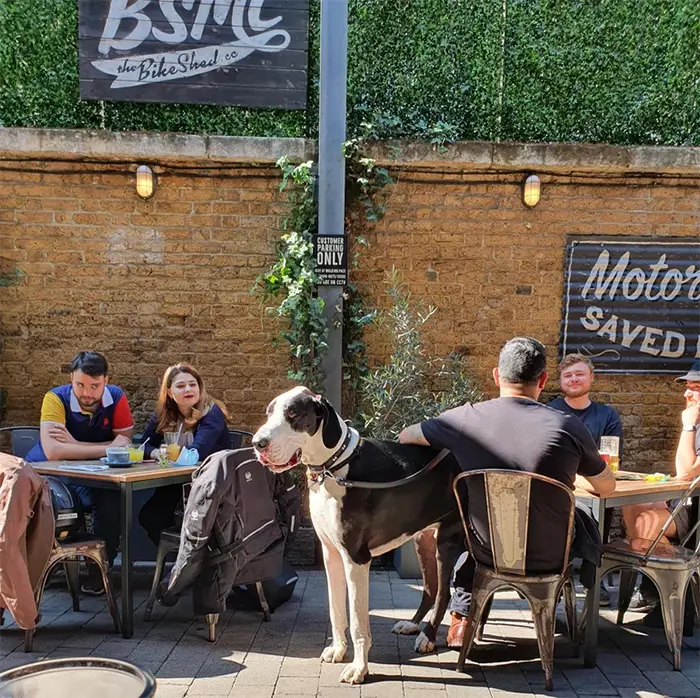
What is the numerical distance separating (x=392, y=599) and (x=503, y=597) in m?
0.77

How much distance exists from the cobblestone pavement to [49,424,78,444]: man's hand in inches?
41.2

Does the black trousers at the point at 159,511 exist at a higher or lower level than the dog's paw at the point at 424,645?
higher

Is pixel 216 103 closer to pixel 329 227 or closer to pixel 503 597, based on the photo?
pixel 329 227

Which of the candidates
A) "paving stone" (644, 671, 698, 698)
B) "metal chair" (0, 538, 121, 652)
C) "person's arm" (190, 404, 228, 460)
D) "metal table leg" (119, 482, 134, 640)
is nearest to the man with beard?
"paving stone" (644, 671, 698, 698)

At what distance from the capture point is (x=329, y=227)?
544cm

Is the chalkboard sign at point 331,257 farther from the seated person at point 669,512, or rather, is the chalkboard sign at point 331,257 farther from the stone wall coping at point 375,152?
the seated person at point 669,512

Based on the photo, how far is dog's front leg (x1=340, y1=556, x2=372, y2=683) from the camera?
326 centimetres

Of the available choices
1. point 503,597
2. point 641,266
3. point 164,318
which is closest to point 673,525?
point 503,597

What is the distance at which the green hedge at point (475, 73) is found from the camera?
594cm

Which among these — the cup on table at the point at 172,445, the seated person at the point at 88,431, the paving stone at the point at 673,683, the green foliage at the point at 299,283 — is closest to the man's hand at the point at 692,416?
the paving stone at the point at 673,683

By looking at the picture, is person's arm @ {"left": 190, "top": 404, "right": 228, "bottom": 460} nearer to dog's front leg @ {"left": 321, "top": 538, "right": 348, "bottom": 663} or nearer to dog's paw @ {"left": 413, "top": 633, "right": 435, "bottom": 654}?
dog's front leg @ {"left": 321, "top": 538, "right": 348, "bottom": 663}

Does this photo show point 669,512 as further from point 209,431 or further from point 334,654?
point 209,431

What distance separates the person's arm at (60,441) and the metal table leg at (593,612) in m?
2.99

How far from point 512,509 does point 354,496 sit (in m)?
0.74
